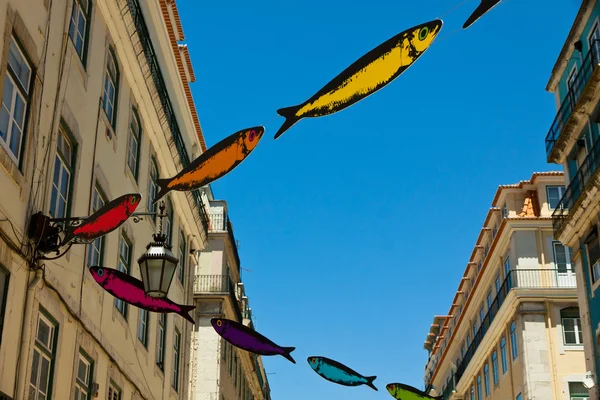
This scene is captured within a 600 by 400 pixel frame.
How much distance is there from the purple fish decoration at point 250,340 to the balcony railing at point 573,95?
15880mm

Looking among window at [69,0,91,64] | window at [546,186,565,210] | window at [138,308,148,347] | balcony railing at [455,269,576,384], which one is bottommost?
window at [138,308,148,347]

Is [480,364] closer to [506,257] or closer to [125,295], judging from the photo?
[506,257]

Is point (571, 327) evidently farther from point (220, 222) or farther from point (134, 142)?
point (134, 142)

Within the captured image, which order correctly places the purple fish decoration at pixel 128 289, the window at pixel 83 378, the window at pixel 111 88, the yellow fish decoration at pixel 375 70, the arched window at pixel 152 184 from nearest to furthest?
1. the yellow fish decoration at pixel 375 70
2. the purple fish decoration at pixel 128 289
3. the window at pixel 83 378
4. the window at pixel 111 88
5. the arched window at pixel 152 184

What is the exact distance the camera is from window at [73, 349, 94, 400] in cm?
1529

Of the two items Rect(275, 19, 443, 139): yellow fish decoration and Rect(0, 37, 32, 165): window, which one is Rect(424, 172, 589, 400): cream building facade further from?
Rect(275, 19, 443, 139): yellow fish decoration

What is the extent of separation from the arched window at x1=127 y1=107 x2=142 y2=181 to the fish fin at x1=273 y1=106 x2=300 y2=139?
37.4ft

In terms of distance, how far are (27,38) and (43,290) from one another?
342 centimetres

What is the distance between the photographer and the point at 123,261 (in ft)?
60.9

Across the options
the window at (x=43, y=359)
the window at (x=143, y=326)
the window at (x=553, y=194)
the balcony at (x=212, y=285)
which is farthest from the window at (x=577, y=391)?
the window at (x=43, y=359)

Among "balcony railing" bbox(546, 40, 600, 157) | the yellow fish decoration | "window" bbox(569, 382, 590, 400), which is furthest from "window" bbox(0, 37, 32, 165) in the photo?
"window" bbox(569, 382, 590, 400)

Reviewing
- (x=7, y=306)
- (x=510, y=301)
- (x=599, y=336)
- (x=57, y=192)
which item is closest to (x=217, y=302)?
(x=510, y=301)

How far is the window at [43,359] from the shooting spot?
13.0 metres

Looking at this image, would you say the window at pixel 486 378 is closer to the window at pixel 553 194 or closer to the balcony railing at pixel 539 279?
the balcony railing at pixel 539 279
